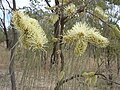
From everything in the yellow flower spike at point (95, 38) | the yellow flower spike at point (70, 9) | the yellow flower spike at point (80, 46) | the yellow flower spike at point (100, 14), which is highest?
the yellow flower spike at point (70, 9)

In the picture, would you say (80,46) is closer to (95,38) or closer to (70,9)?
(95,38)

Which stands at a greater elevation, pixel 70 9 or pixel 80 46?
pixel 70 9

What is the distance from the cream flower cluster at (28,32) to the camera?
72 cm

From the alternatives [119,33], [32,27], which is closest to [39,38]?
[32,27]

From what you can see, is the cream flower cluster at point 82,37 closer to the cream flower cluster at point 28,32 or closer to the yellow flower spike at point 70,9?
the cream flower cluster at point 28,32

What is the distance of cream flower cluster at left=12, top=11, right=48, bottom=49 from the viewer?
715 millimetres

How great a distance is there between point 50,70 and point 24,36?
432 millimetres

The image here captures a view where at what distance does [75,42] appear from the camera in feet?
2.54

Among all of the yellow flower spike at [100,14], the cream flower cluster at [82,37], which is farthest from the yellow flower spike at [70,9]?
the cream flower cluster at [82,37]

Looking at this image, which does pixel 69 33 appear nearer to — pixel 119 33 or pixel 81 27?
pixel 81 27

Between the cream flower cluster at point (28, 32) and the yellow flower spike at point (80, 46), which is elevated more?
the cream flower cluster at point (28, 32)

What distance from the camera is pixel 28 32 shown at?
713mm

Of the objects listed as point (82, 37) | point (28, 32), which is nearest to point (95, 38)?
point (82, 37)

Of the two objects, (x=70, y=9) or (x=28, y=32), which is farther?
(x=70, y=9)
